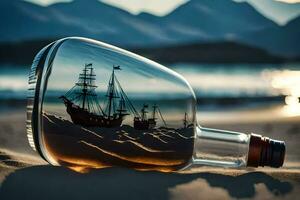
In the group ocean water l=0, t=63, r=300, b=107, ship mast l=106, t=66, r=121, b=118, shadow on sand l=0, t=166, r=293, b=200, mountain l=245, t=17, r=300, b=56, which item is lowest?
shadow on sand l=0, t=166, r=293, b=200

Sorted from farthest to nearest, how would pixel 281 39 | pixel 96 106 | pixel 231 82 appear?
1. pixel 281 39
2. pixel 231 82
3. pixel 96 106

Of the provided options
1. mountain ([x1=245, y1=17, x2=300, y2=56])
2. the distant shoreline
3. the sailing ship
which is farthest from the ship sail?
mountain ([x1=245, y1=17, x2=300, y2=56])

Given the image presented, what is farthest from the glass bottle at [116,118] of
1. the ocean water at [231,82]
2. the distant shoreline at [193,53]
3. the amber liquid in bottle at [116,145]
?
the distant shoreline at [193,53]

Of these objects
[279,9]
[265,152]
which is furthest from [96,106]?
[279,9]

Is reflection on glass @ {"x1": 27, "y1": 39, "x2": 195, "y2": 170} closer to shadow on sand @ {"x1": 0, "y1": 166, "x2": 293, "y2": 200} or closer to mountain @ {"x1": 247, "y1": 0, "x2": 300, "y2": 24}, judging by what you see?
shadow on sand @ {"x1": 0, "y1": 166, "x2": 293, "y2": 200}

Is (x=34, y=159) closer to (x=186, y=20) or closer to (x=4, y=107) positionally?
(x=4, y=107)

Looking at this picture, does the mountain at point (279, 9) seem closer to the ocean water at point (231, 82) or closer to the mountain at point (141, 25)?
the mountain at point (141, 25)

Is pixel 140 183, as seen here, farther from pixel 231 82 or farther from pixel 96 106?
pixel 231 82

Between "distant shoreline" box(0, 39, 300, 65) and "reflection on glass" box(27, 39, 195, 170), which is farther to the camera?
"distant shoreline" box(0, 39, 300, 65)
